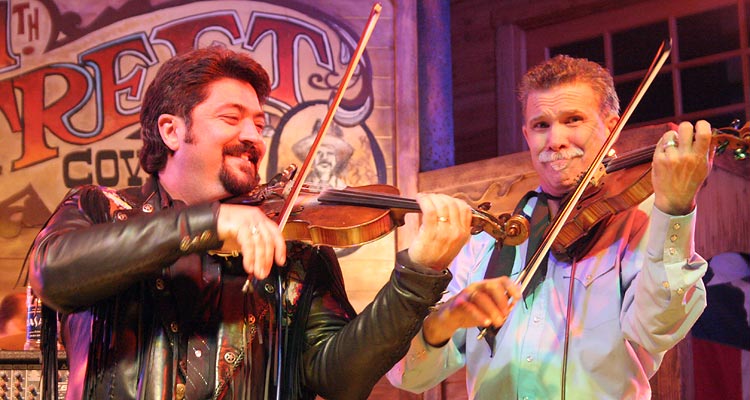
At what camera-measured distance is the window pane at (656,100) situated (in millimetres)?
5520

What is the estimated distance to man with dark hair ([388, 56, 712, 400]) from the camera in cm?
222

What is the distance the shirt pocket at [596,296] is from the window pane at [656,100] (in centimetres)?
323

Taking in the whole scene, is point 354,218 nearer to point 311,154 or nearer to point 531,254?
point 311,154

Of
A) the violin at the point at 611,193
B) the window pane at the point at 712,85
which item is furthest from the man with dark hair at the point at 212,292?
the window pane at the point at 712,85

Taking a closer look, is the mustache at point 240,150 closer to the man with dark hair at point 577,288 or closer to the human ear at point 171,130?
the human ear at point 171,130

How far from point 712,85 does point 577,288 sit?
3261mm

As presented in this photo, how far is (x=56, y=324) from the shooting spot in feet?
6.95

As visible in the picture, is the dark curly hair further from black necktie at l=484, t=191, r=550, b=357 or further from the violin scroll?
black necktie at l=484, t=191, r=550, b=357

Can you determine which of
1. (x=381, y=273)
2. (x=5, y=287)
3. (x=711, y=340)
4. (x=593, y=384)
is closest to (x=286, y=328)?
(x=593, y=384)

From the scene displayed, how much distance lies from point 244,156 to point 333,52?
3441 mm

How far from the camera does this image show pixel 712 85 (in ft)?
17.7

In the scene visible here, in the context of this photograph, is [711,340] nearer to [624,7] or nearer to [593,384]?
[593,384]

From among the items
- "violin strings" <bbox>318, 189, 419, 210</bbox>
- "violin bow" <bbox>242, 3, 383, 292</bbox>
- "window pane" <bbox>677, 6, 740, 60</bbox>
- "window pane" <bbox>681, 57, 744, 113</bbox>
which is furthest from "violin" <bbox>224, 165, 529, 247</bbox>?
"window pane" <bbox>677, 6, 740, 60</bbox>

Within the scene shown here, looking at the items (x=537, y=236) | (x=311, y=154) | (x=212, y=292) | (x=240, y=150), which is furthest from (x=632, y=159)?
(x=212, y=292)
